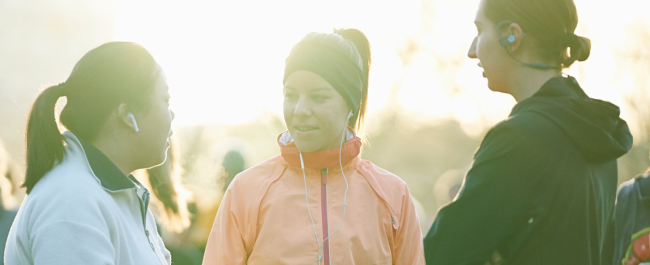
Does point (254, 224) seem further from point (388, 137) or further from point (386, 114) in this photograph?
point (388, 137)

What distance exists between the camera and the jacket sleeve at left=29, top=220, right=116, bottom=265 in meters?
1.76

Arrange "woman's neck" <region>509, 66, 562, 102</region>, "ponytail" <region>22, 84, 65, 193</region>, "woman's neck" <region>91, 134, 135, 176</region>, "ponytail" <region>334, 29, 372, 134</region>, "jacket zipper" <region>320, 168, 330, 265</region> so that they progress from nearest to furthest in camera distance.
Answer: "ponytail" <region>22, 84, 65, 193</region>, "woman's neck" <region>509, 66, 562, 102</region>, "woman's neck" <region>91, 134, 135, 176</region>, "jacket zipper" <region>320, 168, 330, 265</region>, "ponytail" <region>334, 29, 372, 134</region>

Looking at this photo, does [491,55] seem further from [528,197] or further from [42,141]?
[42,141]

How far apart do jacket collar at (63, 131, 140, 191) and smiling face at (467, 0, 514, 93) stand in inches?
57.2

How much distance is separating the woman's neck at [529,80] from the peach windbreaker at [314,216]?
91cm

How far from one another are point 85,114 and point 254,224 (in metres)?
0.90

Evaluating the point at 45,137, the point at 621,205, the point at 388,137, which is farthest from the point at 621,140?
the point at 388,137

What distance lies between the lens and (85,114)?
2.15m

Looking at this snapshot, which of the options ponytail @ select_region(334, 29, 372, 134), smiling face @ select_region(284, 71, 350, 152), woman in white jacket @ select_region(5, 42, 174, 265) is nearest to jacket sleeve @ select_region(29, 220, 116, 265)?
woman in white jacket @ select_region(5, 42, 174, 265)

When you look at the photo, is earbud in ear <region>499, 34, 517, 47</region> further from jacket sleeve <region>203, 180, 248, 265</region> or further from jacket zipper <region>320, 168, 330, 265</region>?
jacket sleeve <region>203, 180, 248, 265</region>

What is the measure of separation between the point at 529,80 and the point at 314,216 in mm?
1151

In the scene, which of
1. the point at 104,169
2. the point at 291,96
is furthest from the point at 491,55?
the point at 104,169

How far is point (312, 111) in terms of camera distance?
272 centimetres

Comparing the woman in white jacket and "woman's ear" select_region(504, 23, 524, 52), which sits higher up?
"woman's ear" select_region(504, 23, 524, 52)
